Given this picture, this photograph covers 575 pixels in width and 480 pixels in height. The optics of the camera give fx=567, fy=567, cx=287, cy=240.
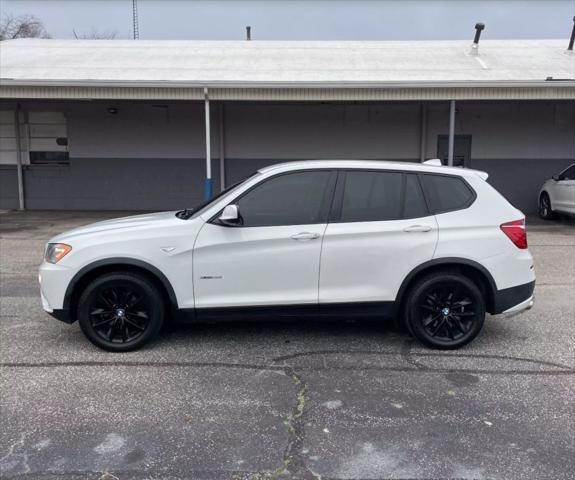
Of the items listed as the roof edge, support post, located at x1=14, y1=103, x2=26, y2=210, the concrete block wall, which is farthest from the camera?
support post, located at x1=14, y1=103, x2=26, y2=210

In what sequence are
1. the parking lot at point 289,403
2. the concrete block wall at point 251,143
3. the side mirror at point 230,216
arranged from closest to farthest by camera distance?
the parking lot at point 289,403, the side mirror at point 230,216, the concrete block wall at point 251,143

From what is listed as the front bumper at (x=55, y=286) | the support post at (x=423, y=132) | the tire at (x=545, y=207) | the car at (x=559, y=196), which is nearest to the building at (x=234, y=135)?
the support post at (x=423, y=132)

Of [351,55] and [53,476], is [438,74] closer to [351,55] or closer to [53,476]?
[351,55]

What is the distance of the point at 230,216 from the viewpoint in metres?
4.80

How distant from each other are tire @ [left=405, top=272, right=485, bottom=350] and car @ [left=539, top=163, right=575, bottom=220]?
29.8ft

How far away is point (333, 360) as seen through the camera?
192 inches

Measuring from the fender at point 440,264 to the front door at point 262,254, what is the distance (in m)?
0.77

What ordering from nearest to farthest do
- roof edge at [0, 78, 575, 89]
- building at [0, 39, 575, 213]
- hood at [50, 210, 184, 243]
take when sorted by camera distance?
hood at [50, 210, 184, 243]
roof edge at [0, 78, 575, 89]
building at [0, 39, 575, 213]

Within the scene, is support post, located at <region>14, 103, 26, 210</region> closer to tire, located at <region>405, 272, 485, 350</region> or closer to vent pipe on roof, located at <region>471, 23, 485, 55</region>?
vent pipe on roof, located at <region>471, 23, 485, 55</region>

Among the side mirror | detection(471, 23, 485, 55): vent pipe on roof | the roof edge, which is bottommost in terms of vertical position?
the side mirror

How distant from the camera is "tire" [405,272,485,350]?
16.6 ft

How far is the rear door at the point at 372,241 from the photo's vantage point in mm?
4957

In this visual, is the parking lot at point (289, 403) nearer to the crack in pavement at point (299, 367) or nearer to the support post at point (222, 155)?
the crack in pavement at point (299, 367)

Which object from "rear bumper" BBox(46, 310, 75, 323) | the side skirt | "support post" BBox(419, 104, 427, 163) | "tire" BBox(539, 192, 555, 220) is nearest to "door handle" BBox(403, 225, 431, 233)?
the side skirt
